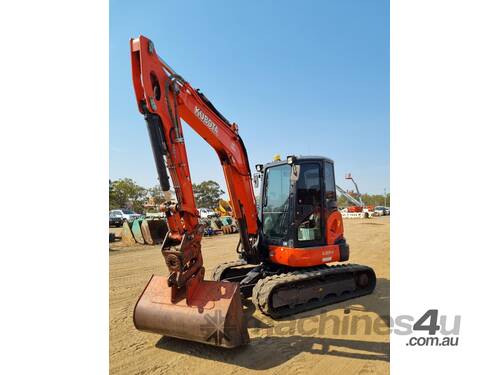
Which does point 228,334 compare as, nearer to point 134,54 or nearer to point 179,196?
point 179,196

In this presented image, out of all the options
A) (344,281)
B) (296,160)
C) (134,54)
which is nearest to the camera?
(134,54)

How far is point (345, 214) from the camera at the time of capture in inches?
1262

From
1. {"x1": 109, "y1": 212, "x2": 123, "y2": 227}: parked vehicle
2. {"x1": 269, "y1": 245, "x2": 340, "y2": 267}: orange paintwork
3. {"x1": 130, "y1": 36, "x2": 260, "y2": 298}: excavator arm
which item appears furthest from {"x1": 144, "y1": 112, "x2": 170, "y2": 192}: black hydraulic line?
{"x1": 109, "y1": 212, "x2": 123, "y2": 227}: parked vehicle

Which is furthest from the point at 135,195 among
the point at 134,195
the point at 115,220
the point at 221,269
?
the point at 221,269

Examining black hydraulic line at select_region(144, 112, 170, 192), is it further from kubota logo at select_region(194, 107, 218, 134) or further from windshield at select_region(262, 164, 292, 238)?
windshield at select_region(262, 164, 292, 238)

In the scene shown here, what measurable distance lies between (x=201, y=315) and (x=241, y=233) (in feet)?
6.40

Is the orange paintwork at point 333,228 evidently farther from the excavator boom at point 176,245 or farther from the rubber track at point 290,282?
the excavator boom at point 176,245

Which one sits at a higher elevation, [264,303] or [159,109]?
[159,109]

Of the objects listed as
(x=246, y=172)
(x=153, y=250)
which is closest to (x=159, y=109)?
(x=246, y=172)

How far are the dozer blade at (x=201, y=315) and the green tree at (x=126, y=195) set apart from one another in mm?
35412

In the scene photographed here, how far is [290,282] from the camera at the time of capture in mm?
4957

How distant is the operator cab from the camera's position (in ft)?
17.7

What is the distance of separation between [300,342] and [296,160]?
107 inches

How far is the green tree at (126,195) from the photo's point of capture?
3812cm
